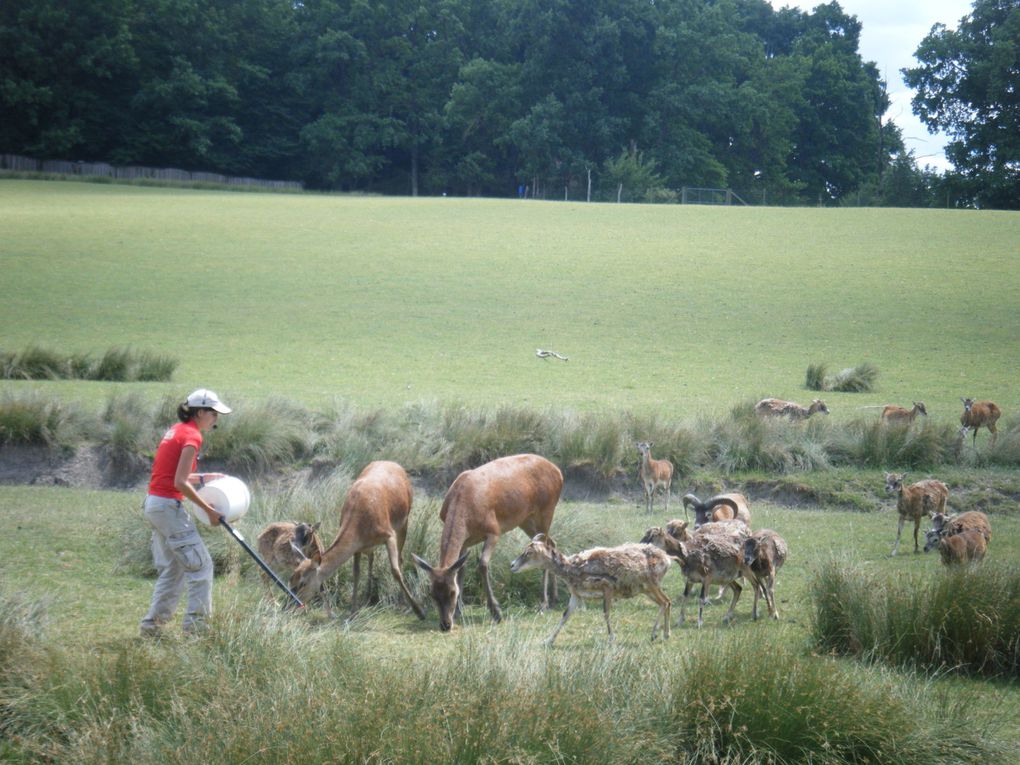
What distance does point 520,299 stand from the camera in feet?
119

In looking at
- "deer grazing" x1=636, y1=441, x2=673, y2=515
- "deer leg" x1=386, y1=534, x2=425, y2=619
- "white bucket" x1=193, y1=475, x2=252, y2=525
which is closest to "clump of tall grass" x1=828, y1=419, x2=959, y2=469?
"deer grazing" x1=636, y1=441, x2=673, y2=515

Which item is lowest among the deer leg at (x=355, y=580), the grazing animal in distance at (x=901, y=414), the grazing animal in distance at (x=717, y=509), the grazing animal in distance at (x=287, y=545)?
the deer leg at (x=355, y=580)

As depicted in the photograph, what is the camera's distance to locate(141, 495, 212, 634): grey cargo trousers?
31.6ft

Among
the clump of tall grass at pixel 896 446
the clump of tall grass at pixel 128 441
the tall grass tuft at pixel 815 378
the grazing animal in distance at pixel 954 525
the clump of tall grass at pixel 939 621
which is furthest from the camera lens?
the tall grass tuft at pixel 815 378

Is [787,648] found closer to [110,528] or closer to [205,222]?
[110,528]

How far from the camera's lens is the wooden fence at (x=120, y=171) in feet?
235

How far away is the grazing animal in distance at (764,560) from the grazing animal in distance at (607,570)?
99 cm

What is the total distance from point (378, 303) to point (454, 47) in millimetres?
55431

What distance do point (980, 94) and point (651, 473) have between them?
69.5 metres

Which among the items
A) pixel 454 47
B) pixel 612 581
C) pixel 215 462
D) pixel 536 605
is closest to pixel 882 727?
pixel 612 581

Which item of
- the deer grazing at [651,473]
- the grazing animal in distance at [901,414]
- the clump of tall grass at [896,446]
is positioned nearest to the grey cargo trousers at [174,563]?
the deer grazing at [651,473]

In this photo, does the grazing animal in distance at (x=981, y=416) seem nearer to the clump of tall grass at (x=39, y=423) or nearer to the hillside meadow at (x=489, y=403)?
the hillside meadow at (x=489, y=403)

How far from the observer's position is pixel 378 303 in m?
35.1

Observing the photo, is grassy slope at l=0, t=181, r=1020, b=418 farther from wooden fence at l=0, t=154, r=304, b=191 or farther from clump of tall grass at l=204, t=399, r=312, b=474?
wooden fence at l=0, t=154, r=304, b=191
